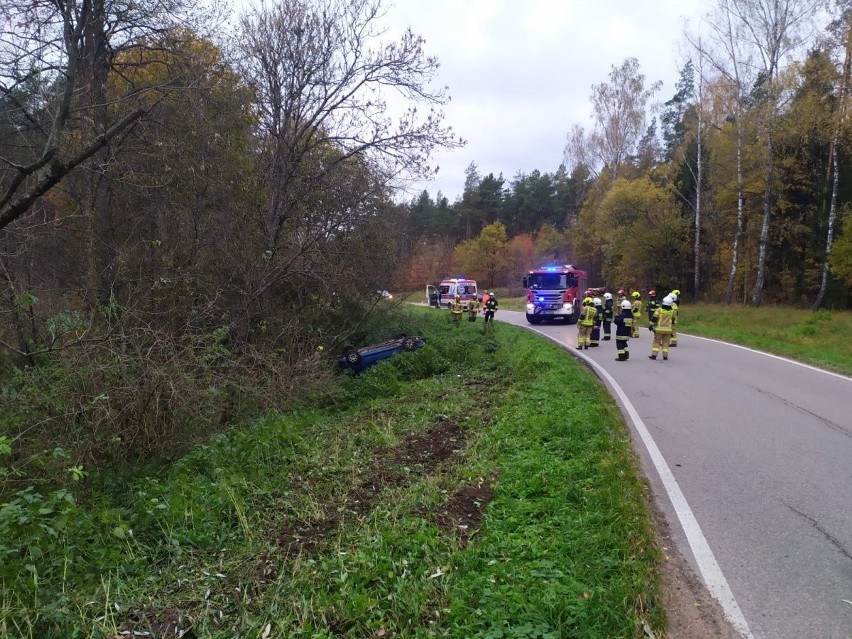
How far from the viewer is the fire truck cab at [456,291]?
31427 mm

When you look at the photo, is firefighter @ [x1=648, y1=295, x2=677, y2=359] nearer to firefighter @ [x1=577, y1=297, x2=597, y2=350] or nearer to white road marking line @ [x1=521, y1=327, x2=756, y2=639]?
firefighter @ [x1=577, y1=297, x2=597, y2=350]

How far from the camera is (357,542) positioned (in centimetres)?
399

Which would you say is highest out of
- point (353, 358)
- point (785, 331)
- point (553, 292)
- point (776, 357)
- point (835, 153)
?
point (835, 153)

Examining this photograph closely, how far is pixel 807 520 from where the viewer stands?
4.27m

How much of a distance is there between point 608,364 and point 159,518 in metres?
9.96

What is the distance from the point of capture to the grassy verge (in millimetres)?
3148

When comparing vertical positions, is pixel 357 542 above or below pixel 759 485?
below

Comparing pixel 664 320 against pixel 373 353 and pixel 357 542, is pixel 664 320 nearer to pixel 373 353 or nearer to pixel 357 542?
pixel 373 353

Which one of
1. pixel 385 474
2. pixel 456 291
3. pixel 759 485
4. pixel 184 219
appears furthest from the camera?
pixel 456 291

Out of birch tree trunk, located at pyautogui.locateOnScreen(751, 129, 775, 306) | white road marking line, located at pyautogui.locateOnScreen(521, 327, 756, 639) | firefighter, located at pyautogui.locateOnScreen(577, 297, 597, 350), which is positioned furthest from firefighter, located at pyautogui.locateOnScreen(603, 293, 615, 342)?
birch tree trunk, located at pyautogui.locateOnScreen(751, 129, 775, 306)

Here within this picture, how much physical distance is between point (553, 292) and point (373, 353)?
11.6 meters

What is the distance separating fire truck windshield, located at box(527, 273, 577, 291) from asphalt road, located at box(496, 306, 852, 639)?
12.1m

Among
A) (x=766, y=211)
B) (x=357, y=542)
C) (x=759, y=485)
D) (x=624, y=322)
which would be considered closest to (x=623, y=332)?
(x=624, y=322)

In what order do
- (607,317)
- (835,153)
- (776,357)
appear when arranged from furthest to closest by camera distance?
1. (835,153)
2. (607,317)
3. (776,357)
